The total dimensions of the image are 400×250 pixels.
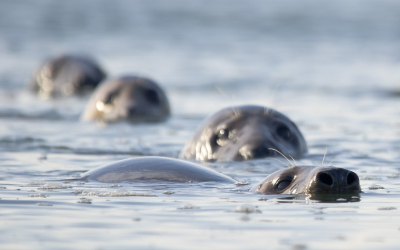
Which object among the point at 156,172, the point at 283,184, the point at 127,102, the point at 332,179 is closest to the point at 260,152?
the point at 156,172

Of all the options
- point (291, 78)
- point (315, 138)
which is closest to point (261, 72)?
point (291, 78)

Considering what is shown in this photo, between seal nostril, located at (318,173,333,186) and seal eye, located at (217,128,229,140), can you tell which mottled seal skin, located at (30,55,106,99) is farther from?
seal nostril, located at (318,173,333,186)

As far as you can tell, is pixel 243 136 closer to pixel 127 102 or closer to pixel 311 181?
pixel 311 181

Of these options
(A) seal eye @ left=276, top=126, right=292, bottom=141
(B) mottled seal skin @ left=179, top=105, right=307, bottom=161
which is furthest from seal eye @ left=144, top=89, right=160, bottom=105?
(A) seal eye @ left=276, top=126, right=292, bottom=141

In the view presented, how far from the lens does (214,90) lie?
58.5ft

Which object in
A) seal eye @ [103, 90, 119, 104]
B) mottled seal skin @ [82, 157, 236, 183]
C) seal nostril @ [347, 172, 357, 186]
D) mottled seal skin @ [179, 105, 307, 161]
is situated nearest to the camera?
seal nostril @ [347, 172, 357, 186]

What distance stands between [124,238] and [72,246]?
0.34 m

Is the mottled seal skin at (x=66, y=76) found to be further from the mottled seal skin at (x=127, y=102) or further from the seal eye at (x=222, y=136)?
the seal eye at (x=222, y=136)

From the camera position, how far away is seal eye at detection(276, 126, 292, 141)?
27.9ft

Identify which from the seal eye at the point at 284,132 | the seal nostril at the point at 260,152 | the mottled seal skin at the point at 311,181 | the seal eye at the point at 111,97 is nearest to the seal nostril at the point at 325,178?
the mottled seal skin at the point at 311,181

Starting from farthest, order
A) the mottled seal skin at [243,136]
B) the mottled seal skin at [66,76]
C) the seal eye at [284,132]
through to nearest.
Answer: the mottled seal skin at [66,76]
the seal eye at [284,132]
the mottled seal skin at [243,136]

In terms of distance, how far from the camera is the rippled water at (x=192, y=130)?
5.00 meters

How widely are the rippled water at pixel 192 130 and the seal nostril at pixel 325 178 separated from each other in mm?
167

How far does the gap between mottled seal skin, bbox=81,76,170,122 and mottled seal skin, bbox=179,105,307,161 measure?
3398 millimetres
